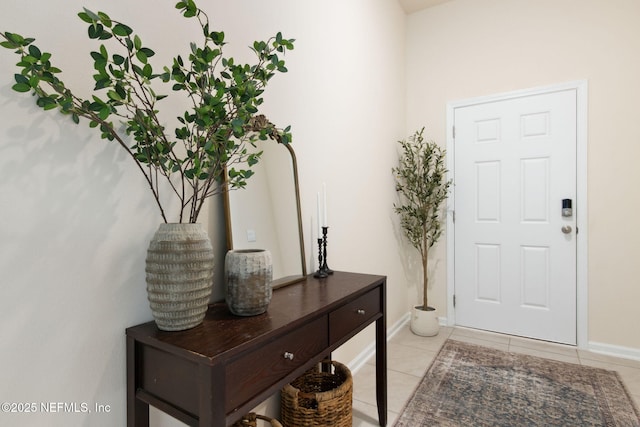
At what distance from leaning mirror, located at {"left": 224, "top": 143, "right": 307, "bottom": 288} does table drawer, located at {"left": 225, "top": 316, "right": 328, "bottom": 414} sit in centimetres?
35

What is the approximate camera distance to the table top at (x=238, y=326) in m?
0.87

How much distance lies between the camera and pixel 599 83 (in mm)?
2662

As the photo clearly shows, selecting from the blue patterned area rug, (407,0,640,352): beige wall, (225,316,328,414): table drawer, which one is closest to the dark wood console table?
(225,316,328,414): table drawer

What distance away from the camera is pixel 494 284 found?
10.1 ft

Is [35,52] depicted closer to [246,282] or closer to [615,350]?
[246,282]

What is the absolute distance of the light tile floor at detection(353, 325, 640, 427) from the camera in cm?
195

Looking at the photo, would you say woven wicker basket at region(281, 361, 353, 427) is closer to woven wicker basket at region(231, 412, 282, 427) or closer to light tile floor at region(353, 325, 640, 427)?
woven wicker basket at region(231, 412, 282, 427)

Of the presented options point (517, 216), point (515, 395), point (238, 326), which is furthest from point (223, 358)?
point (517, 216)

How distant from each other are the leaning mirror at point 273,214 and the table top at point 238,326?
19cm

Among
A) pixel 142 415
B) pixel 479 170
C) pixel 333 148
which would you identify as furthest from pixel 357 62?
pixel 142 415

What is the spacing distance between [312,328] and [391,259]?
6.33 feet

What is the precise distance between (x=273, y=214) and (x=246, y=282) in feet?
1.78

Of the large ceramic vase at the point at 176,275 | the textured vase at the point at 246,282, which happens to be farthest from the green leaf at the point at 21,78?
the textured vase at the point at 246,282

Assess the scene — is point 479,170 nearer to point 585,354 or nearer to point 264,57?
point 585,354
